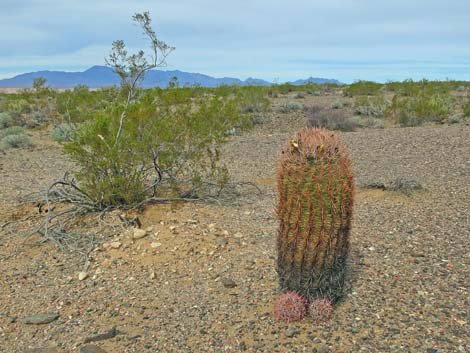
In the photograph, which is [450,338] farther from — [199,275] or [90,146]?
[90,146]

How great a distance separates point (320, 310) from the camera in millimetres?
4211

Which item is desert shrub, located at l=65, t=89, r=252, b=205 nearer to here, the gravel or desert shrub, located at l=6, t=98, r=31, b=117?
the gravel

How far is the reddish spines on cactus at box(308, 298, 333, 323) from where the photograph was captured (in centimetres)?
421

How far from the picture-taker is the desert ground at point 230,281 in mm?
4109

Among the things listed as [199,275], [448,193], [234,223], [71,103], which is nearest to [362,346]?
[199,275]

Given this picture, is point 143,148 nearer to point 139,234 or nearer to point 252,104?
point 139,234

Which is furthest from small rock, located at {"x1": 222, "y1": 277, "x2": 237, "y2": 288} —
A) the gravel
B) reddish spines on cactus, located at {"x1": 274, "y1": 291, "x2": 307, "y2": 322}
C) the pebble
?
the pebble

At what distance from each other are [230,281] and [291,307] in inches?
41.2

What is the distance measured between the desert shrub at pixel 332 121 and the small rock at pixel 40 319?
1236 cm

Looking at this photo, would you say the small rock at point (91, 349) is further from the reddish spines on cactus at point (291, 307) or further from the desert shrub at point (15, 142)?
the desert shrub at point (15, 142)

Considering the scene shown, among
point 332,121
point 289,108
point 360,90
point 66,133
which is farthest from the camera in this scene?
point 360,90

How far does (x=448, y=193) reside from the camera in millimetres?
7801

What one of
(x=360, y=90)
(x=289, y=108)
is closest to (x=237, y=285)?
(x=289, y=108)

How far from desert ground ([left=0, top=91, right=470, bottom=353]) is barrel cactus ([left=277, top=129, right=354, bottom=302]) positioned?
0.40m
